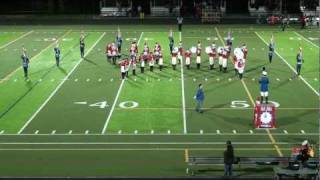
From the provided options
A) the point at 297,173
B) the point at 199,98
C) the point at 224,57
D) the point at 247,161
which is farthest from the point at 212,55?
the point at 297,173

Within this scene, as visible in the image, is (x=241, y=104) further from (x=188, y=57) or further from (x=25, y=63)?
(x=25, y=63)

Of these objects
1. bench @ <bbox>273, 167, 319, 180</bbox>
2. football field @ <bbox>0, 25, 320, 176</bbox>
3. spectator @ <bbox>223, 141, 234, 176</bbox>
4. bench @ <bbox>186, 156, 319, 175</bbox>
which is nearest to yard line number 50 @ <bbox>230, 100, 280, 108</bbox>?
football field @ <bbox>0, 25, 320, 176</bbox>

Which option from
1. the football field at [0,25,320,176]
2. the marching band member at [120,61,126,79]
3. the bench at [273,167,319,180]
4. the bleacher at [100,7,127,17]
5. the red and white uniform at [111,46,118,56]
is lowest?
the football field at [0,25,320,176]

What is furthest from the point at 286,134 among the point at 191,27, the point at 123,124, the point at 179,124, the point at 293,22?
the point at 293,22

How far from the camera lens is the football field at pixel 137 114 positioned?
59.2 feet

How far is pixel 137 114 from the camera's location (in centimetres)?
2284

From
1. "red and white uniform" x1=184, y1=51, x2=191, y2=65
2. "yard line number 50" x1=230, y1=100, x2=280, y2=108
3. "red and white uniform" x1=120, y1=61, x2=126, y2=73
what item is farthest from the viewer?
"red and white uniform" x1=184, y1=51, x2=191, y2=65

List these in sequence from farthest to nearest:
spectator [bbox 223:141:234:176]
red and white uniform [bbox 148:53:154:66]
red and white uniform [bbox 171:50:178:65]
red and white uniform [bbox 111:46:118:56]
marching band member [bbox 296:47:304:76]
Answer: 1. red and white uniform [bbox 111:46:118:56]
2. red and white uniform [bbox 171:50:178:65]
3. red and white uniform [bbox 148:53:154:66]
4. marching band member [bbox 296:47:304:76]
5. spectator [bbox 223:141:234:176]

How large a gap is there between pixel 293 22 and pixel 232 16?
7306 millimetres

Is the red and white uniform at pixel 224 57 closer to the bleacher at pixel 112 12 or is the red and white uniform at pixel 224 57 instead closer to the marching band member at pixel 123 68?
the marching band member at pixel 123 68

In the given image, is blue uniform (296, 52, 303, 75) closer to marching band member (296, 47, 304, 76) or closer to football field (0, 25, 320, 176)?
marching band member (296, 47, 304, 76)

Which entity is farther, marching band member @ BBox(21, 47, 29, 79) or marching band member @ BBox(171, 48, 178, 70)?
marching band member @ BBox(171, 48, 178, 70)

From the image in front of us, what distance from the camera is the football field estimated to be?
18.0 metres

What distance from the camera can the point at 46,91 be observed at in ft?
87.5
